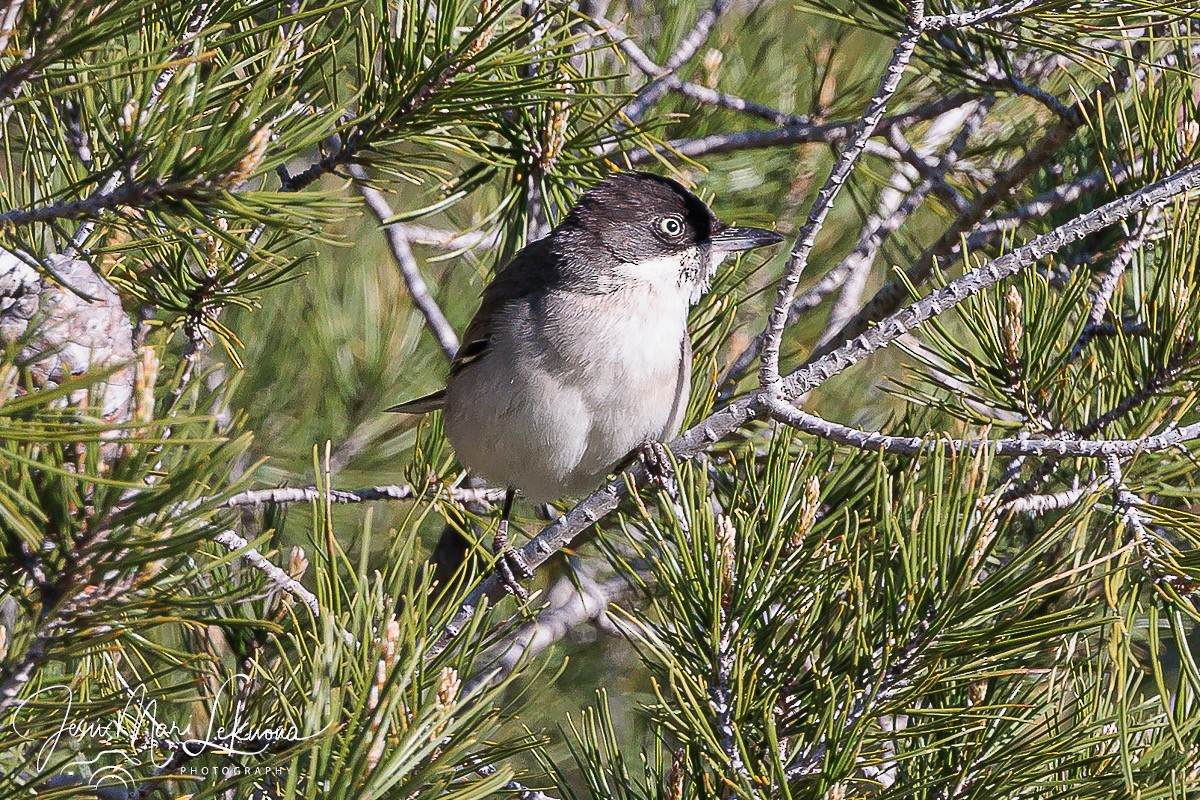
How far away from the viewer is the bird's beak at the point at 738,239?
3.54 metres

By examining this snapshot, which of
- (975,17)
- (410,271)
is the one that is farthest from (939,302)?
(410,271)

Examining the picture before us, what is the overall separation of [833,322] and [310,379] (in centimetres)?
208

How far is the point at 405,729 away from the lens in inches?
61.3

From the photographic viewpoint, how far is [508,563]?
11.5ft

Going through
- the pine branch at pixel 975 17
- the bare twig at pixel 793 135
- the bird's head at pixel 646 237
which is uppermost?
the pine branch at pixel 975 17

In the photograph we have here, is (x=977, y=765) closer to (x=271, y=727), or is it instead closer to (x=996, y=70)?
(x=271, y=727)

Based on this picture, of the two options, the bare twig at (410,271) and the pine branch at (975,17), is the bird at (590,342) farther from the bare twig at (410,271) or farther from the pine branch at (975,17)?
the pine branch at (975,17)

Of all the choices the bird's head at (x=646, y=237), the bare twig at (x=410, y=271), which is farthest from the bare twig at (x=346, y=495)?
the bird's head at (x=646, y=237)

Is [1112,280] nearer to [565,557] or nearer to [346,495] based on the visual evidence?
[565,557]

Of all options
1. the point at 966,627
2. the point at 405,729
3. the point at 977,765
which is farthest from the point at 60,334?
the point at 977,765

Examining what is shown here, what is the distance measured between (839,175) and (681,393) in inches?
56.6

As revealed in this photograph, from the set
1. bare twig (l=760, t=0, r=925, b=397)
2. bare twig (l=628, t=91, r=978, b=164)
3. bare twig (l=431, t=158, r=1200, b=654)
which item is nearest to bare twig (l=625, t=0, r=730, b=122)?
bare twig (l=628, t=91, r=978, b=164)

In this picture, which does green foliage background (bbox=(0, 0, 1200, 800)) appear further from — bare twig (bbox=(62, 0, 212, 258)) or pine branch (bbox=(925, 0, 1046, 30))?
pine branch (bbox=(925, 0, 1046, 30))

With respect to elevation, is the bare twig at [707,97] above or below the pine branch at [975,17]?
below
